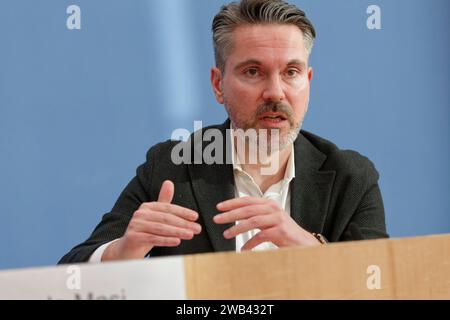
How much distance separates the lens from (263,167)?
1285 millimetres

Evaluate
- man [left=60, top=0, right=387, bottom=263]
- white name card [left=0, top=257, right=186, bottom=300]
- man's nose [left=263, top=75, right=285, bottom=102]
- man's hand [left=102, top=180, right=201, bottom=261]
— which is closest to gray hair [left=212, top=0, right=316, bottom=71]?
man [left=60, top=0, right=387, bottom=263]

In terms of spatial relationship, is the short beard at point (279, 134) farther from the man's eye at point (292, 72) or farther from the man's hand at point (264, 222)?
the man's hand at point (264, 222)

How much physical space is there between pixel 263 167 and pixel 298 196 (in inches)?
4.3

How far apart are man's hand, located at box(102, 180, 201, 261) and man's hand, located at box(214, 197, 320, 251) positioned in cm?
6

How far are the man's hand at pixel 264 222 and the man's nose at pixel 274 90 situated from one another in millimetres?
330

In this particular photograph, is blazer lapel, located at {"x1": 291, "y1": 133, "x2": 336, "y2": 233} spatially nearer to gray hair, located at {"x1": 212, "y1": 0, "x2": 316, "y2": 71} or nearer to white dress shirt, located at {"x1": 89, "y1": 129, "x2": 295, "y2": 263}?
white dress shirt, located at {"x1": 89, "y1": 129, "x2": 295, "y2": 263}

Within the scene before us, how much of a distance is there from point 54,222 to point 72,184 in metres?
A: 0.10

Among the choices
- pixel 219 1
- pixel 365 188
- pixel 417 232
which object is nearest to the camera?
pixel 365 188

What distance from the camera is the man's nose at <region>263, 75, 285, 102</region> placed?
1223 millimetres

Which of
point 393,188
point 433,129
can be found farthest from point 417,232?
point 433,129

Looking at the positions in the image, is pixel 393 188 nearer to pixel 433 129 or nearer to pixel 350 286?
pixel 433 129

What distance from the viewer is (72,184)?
1602mm

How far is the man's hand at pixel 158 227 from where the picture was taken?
91 cm

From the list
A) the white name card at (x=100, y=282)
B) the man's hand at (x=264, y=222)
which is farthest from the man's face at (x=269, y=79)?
the white name card at (x=100, y=282)
